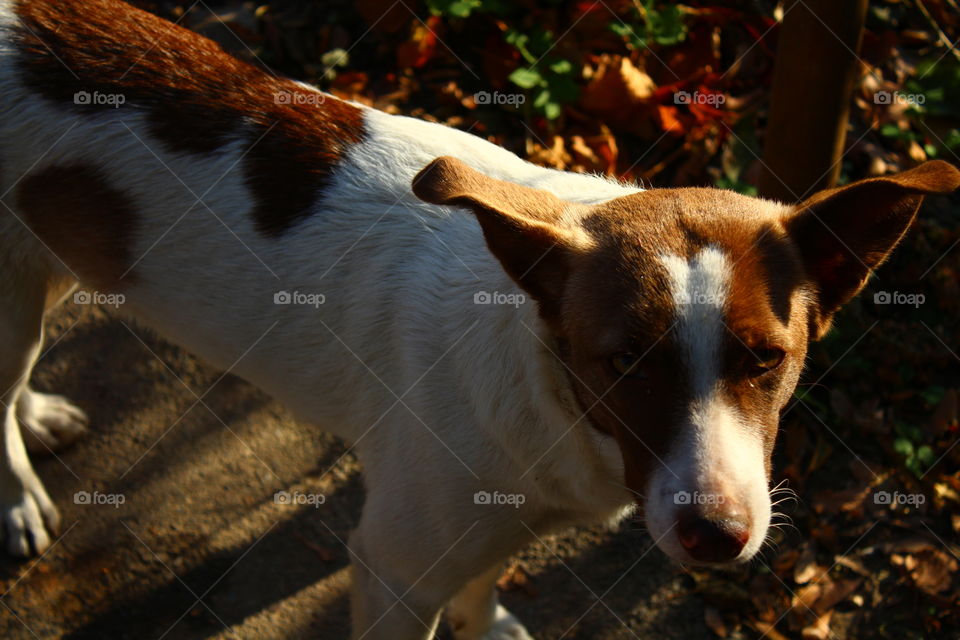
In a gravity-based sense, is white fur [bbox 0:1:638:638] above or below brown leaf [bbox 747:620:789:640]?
above

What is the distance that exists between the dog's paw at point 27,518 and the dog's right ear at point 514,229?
2.68 metres

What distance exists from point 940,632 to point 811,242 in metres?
2.45

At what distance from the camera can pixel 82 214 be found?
3139 millimetres

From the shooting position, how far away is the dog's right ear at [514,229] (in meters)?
2.36

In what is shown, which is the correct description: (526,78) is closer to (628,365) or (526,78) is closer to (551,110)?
(551,110)

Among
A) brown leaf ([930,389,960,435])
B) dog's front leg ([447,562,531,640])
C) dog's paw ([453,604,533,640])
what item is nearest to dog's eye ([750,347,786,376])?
dog's front leg ([447,562,531,640])

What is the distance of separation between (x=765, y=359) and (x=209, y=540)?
2.81 meters

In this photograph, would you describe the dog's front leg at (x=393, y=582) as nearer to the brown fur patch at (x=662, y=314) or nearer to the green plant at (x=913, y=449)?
the brown fur patch at (x=662, y=314)

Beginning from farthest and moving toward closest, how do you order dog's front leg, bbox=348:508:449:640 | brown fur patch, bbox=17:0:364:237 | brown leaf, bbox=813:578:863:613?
brown leaf, bbox=813:578:863:613 < brown fur patch, bbox=17:0:364:237 < dog's front leg, bbox=348:508:449:640

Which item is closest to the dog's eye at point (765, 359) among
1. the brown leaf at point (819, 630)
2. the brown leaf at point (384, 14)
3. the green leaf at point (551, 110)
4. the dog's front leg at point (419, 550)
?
the dog's front leg at point (419, 550)

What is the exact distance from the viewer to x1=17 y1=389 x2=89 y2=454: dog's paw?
4223mm

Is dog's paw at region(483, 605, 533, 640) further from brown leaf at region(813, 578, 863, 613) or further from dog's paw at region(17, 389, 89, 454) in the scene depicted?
dog's paw at region(17, 389, 89, 454)

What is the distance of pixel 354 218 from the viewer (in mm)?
3100

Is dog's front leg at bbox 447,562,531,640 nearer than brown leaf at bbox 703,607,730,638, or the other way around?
dog's front leg at bbox 447,562,531,640
